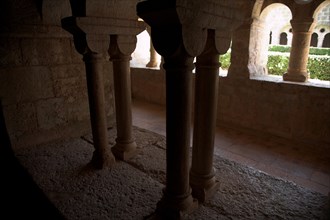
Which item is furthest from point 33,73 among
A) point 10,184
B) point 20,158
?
point 10,184

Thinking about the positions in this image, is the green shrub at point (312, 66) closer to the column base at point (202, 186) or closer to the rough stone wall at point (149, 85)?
the rough stone wall at point (149, 85)

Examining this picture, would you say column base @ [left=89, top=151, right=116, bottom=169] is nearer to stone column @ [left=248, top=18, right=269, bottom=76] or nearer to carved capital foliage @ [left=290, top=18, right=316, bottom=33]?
stone column @ [left=248, top=18, right=269, bottom=76]

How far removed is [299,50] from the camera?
12.1ft

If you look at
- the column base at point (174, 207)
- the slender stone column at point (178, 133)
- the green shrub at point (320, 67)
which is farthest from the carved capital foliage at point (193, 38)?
the green shrub at point (320, 67)

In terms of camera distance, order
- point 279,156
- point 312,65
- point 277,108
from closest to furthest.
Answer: point 279,156 → point 277,108 → point 312,65

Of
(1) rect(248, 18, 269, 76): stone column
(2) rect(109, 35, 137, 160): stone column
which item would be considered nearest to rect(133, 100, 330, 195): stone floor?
(1) rect(248, 18, 269, 76): stone column

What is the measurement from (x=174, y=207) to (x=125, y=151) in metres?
1.08

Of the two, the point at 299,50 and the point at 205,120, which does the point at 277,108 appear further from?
the point at 205,120

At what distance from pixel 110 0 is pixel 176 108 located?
1285 mm

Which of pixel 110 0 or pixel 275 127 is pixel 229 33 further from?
pixel 275 127

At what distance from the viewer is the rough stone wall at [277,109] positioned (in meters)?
3.48

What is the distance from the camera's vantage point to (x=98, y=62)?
2.25 metres

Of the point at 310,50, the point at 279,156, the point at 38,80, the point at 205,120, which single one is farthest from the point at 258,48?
the point at 310,50

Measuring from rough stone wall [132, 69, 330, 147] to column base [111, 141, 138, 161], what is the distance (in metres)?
2.42
